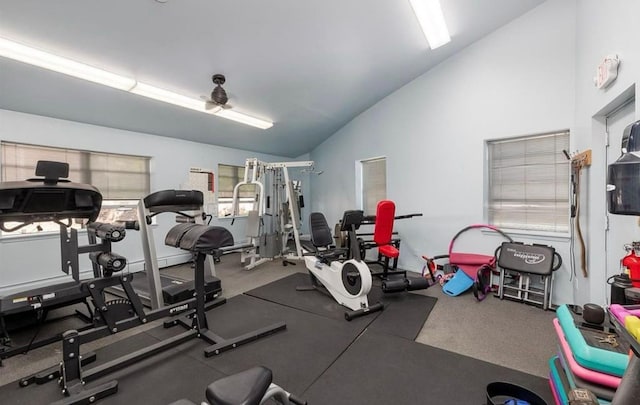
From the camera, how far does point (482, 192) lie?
153 inches

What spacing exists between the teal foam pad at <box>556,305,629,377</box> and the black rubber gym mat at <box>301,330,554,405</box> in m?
0.61

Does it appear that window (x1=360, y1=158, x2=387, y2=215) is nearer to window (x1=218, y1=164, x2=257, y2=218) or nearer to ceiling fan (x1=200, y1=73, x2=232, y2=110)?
window (x1=218, y1=164, x2=257, y2=218)

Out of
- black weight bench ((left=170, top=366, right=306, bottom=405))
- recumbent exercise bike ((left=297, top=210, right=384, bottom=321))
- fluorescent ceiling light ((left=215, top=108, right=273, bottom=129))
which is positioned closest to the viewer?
black weight bench ((left=170, top=366, right=306, bottom=405))

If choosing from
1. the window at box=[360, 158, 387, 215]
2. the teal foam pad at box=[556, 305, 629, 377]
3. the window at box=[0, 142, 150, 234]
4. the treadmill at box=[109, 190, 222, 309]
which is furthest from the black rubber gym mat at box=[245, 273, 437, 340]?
the window at box=[0, 142, 150, 234]

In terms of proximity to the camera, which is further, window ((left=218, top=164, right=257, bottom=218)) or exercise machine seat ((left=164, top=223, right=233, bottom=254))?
window ((left=218, top=164, right=257, bottom=218))

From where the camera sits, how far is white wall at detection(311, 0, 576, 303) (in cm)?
328

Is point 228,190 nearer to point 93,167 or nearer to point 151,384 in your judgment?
point 93,167

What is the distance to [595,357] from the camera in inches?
50.8

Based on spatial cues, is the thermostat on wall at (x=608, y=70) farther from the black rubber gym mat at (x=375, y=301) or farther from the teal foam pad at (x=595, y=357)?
the black rubber gym mat at (x=375, y=301)

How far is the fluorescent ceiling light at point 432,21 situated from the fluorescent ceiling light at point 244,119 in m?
2.96

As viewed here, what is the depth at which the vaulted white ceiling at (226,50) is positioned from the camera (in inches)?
97.4

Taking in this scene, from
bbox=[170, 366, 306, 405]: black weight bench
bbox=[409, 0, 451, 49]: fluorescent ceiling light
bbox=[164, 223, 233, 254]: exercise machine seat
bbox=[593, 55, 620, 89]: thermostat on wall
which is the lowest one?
bbox=[170, 366, 306, 405]: black weight bench

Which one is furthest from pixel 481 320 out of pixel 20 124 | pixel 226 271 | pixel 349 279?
pixel 20 124

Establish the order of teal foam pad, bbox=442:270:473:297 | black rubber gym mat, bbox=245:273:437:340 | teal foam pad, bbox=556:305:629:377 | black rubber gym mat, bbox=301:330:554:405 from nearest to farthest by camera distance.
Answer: teal foam pad, bbox=556:305:629:377 < black rubber gym mat, bbox=301:330:554:405 < black rubber gym mat, bbox=245:273:437:340 < teal foam pad, bbox=442:270:473:297
